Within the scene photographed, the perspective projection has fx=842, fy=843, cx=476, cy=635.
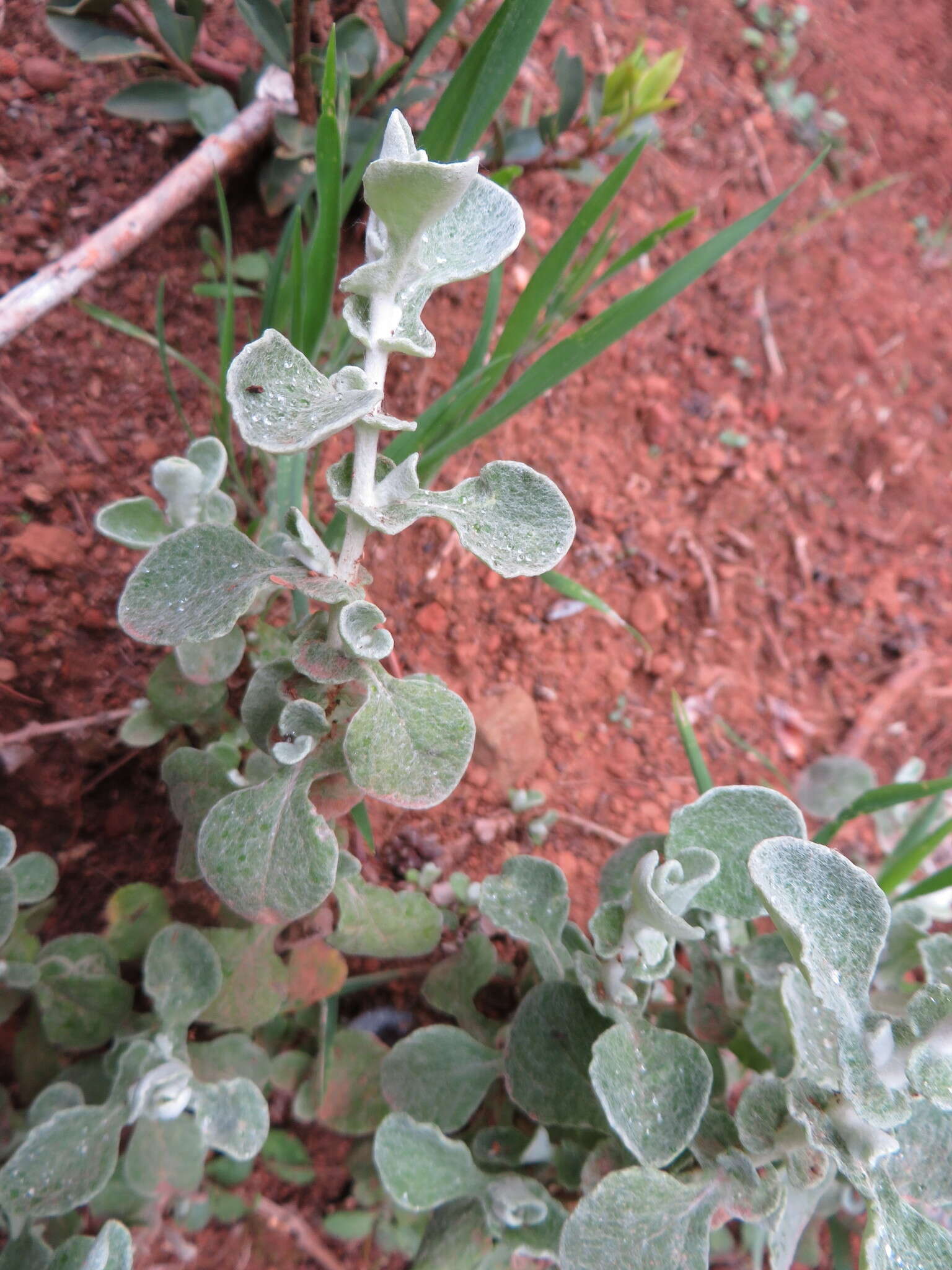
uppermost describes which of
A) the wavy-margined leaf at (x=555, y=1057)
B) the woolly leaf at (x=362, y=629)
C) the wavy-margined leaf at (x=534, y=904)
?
the woolly leaf at (x=362, y=629)

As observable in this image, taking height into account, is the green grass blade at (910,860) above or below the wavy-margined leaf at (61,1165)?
above

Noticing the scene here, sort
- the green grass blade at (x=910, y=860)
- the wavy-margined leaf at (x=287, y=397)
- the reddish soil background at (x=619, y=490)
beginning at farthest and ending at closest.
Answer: the reddish soil background at (x=619, y=490) < the green grass blade at (x=910, y=860) < the wavy-margined leaf at (x=287, y=397)

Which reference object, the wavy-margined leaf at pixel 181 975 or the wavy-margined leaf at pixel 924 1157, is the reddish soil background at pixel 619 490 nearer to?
the wavy-margined leaf at pixel 181 975

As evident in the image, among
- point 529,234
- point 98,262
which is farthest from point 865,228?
point 98,262

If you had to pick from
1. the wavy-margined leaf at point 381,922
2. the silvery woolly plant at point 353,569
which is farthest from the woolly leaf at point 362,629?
the wavy-margined leaf at point 381,922

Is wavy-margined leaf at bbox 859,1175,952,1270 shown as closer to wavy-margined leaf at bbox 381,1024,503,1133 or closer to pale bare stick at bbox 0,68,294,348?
wavy-margined leaf at bbox 381,1024,503,1133

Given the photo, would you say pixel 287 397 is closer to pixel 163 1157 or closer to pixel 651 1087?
pixel 651 1087

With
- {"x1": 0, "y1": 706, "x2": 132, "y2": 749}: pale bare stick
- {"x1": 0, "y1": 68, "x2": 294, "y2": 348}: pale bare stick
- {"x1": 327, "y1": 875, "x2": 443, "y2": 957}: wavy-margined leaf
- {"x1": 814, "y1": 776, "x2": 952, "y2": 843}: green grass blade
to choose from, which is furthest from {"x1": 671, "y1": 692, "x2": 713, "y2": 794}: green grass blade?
{"x1": 0, "y1": 68, "x2": 294, "y2": 348}: pale bare stick
